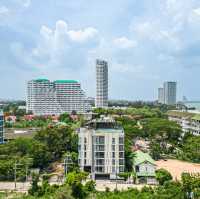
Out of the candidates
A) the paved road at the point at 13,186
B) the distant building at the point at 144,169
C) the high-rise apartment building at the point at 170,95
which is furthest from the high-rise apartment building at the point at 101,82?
the paved road at the point at 13,186

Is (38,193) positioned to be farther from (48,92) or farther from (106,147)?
(48,92)

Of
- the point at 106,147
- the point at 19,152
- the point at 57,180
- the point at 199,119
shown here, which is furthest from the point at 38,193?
the point at 199,119

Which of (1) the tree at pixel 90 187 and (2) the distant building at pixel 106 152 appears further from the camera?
(2) the distant building at pixel 106 152

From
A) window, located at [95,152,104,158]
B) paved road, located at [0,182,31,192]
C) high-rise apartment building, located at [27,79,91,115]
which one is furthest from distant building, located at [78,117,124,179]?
high-rise apartment building, located at [27,79,91,115]

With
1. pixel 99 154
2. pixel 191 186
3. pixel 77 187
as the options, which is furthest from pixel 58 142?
pixel 191 186

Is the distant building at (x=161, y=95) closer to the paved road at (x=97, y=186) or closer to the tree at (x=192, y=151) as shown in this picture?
the tree at (x=192, y=151)

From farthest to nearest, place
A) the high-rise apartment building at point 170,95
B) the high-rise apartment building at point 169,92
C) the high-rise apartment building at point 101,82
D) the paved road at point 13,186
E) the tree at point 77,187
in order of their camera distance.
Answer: the high-rise apartment building at point 170,95
the high-rise apartment building at point 169,92
the high-rise apartment building at point 101,82
the paved road at point 13,186
the tree at point 77,187
